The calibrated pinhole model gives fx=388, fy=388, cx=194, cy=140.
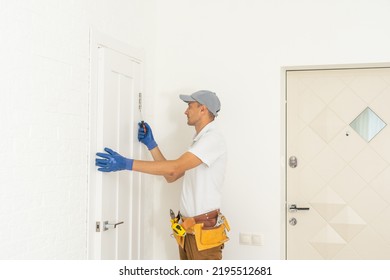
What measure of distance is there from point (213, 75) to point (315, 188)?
1212 millimetres

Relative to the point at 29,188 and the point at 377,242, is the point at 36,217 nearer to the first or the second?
the point at 29,188

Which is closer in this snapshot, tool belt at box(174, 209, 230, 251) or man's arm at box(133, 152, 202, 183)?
man's arm at box(133, 152, 202, 183)

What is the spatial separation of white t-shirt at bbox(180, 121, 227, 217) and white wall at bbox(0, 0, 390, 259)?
1.41 ft

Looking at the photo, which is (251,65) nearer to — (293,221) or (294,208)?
(294,208)

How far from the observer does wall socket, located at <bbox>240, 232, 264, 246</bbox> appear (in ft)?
9.77

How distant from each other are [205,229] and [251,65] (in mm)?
1323

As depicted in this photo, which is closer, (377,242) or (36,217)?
(36,217)

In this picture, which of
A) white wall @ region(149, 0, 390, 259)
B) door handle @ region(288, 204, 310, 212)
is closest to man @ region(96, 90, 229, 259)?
white wall @ region(149, 0, 390, 259)

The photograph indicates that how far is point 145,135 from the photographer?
9.33ft

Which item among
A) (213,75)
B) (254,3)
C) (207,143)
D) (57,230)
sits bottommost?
(57,230)

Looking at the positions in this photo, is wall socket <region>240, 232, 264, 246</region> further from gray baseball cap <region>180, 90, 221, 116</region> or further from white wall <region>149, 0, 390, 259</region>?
gray baseball cap <region>180, 90, 221, 116</region>

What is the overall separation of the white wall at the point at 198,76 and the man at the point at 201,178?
42cm

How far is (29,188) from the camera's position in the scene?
1.78 meters

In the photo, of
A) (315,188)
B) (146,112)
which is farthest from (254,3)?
(315,188)
